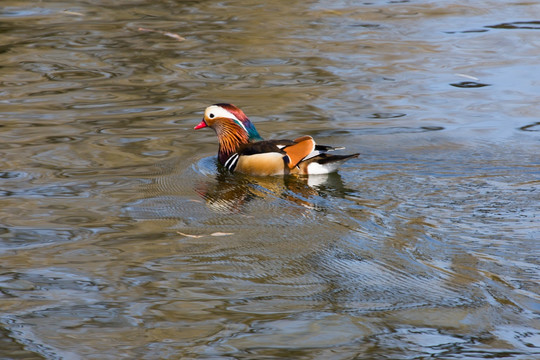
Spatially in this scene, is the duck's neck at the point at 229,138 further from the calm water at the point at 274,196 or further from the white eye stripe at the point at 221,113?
the calm water at the point at 274,196

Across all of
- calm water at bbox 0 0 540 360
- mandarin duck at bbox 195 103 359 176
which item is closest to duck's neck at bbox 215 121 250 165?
mandarin duck at bbox 195 103 359 176

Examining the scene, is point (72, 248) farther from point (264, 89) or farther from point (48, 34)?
point (48, 34)

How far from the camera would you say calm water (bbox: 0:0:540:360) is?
451 centimetres

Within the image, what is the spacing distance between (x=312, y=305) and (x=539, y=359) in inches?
52.1

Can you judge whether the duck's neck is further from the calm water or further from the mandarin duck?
the calm water

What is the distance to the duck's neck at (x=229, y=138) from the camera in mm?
7961

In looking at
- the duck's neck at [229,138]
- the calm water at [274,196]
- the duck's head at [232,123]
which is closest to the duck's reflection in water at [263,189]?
the calm water at [274,196]

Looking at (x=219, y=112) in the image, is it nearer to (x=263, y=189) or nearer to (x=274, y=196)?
(x=263, y=189)

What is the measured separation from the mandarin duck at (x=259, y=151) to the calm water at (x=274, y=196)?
0.51 feet

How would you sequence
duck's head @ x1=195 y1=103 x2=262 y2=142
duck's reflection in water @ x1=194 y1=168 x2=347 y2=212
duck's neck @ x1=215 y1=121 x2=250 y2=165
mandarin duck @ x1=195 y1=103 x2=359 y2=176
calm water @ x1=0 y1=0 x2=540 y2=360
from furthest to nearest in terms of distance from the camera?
duck's head @ x1=195 y1=103 x2=262 y2=142 → duck's neck @ x1=215 y1=121 x2=250 y2=165 → mandarin duck @ x1=195 y1=103 x2=359 y2=176 → duck's reflection in water @ x1=194 y1=168 x2=347 y2=212 → calm water @ x1=0 y1=0 x2=540 y2=360

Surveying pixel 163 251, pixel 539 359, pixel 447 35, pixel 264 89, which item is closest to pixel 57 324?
pixel 163 251

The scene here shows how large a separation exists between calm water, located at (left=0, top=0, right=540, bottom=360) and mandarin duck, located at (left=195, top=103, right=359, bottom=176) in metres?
0.16

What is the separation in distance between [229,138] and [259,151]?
24.3 inches

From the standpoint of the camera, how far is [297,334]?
442cm
